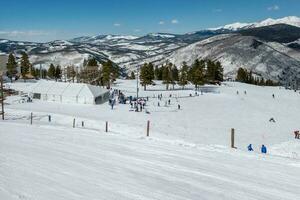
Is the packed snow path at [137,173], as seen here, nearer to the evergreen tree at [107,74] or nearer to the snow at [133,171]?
the snow at [133,171]

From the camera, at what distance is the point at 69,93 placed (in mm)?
68375

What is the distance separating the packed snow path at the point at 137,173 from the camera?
8992 mm

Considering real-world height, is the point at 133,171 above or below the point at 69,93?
below

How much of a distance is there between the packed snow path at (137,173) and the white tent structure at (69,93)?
5036 centimetres

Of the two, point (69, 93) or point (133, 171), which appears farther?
point (69, 93)

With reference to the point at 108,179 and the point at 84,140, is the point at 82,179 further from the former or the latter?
the point at 84,140

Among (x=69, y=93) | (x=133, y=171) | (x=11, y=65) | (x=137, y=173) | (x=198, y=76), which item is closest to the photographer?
(x=137, y=173)

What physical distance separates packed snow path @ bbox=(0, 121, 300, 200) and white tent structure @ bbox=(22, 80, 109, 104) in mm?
50360

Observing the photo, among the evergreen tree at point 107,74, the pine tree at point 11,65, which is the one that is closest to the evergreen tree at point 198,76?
the evergreen tree at point 107,74

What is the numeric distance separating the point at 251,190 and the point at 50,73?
139450 mm

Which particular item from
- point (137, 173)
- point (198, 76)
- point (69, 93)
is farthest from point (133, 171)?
point (198, 76)

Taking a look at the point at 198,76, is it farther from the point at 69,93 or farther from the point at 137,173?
the point at 137,173

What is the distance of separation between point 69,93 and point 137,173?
59.1 m

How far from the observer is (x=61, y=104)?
6594 cm
